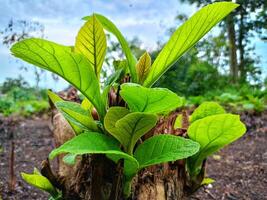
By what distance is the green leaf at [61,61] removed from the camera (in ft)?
2.08

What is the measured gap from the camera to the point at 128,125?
2.16ft

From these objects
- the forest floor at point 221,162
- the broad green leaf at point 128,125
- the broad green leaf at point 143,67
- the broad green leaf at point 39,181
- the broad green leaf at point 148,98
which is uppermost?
the broad green leaf at point 143,67

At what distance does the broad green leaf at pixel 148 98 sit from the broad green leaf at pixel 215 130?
0.17 metres

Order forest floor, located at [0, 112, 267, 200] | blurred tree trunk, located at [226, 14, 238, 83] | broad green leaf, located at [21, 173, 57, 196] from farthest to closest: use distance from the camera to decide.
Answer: blurred tree trunk, located at [226, 14, 238, 83], forest floor, located at [0, 112, 267, 200], broad green leaf, located at [21, 173, 57, 196]

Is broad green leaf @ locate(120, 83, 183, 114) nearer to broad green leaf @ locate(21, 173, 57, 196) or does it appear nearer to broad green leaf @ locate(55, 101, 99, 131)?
broad green leaf @ locate(55, 101, 99, 131)

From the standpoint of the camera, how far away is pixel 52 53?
2.12 ft

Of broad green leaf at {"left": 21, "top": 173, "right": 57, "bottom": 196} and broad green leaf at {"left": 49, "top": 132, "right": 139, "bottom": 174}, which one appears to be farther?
broad green leaf at {"left": 21, "top": 173, "right": 57, "bottom": 196}

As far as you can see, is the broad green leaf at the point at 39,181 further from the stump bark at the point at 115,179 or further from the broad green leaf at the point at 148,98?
the broad green leaf at the point at 148,98

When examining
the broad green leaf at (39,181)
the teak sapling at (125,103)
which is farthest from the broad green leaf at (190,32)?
the broad green leaf at (39,181)

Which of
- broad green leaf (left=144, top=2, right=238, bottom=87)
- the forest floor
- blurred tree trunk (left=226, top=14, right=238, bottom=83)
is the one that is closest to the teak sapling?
broad green leaf (left=144, top=2, right=238, bottom=87)

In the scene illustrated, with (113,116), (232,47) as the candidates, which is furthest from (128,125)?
(232,47)

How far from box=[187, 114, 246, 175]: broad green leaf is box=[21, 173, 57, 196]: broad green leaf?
1.10 feet

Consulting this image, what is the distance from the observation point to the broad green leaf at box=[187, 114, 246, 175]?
776 millimetres

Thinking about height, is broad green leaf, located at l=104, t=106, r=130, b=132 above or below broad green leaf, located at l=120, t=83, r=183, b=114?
below
